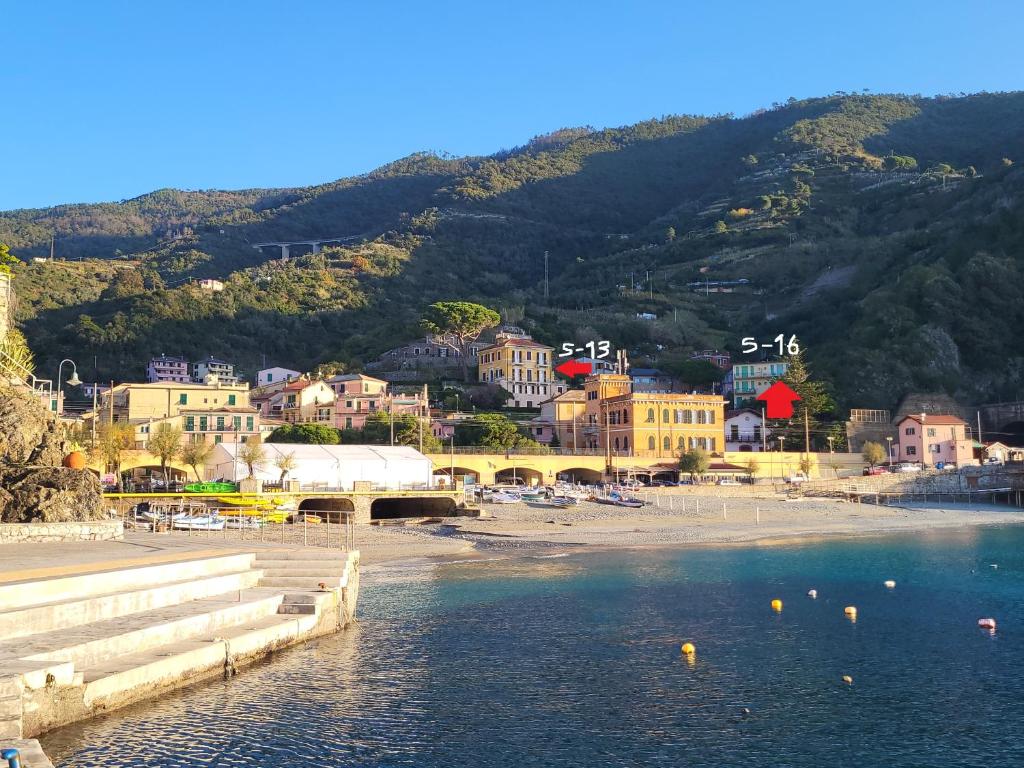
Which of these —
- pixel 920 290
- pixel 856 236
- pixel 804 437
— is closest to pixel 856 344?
pixel 920 290

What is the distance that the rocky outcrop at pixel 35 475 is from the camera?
23594mm

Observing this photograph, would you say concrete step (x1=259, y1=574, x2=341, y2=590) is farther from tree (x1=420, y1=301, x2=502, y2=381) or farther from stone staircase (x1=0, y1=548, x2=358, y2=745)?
tree (x1=420, y1=301, x2=502, y2=381)

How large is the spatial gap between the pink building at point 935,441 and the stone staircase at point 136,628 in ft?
232

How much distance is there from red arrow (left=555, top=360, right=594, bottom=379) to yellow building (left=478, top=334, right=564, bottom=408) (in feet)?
25.6

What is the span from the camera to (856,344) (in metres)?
107

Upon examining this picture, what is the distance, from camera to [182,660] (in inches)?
606

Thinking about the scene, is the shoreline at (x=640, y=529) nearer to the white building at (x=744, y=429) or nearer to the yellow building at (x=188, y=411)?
the white building at (x=744, y=429)

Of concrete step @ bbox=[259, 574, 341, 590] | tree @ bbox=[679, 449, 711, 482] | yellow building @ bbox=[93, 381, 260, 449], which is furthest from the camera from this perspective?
tree @ bbox=[679, 449, 711, 482]

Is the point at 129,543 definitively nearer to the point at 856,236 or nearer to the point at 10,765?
the point at 10,765

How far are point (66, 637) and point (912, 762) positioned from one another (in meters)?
13.0

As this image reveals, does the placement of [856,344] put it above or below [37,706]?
above

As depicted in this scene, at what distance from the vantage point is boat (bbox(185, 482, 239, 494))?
48.5m

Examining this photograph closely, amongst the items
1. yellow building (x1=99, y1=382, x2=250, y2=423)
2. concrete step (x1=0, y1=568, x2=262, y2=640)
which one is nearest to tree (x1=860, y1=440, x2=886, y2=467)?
yellow building (x1=99, y1=382, x2=250, y2=423)

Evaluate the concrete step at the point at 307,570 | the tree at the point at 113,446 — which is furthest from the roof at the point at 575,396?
the concrete step at the point at 307,570
